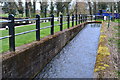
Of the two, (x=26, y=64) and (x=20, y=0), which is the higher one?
(x=20, y=0)

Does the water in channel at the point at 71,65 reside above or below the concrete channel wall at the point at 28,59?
below

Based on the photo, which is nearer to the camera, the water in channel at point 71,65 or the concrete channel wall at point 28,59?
the concrete channel wall at point 28,59

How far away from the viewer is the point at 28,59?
561 cm

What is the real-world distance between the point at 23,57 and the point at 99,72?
6.73ft

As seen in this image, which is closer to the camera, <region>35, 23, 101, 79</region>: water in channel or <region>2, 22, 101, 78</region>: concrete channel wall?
<region>2, 22, 101, 78</region>: concrete channel wall

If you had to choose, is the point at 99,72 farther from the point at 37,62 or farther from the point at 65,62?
the point at 65,62

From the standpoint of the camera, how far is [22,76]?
518cm

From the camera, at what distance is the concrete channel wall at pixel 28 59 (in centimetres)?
449

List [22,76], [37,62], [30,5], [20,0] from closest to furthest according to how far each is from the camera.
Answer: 1. [22,76]
2. [37,62]
3. [20,0]
4. [30,5]

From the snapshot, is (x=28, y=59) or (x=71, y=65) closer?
(x=28, y=59)

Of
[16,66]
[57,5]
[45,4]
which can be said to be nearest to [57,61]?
[16,66]

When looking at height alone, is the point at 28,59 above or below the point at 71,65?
above

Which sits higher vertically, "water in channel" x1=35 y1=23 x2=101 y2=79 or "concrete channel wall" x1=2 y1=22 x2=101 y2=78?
"concrete channel wall" x1=2 y1=22 x2=101 y2=78

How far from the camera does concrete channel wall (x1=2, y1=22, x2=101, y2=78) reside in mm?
4489
